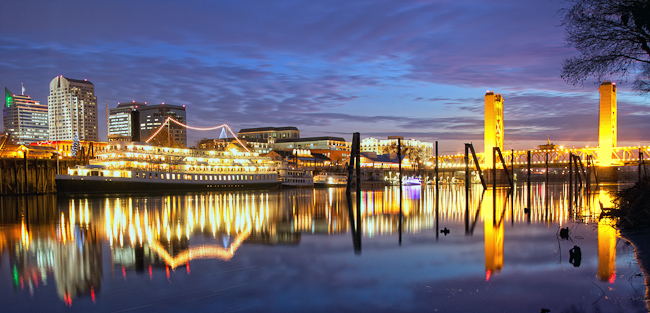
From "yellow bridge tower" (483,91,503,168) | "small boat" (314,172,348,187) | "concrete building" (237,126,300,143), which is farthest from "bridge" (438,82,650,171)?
"concrete building" (237,126,300,143)

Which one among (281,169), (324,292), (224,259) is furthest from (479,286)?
(281,169)

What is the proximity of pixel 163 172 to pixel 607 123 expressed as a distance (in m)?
99.8

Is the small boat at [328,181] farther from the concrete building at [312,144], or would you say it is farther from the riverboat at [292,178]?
the concrete building at [312,144]

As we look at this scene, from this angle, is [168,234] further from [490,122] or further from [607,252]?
[490,122]

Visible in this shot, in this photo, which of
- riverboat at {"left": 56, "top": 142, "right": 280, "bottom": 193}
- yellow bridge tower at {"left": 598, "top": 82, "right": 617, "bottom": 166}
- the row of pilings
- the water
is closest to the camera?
the water

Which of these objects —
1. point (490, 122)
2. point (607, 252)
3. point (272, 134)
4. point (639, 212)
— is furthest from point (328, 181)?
point (272, 134)

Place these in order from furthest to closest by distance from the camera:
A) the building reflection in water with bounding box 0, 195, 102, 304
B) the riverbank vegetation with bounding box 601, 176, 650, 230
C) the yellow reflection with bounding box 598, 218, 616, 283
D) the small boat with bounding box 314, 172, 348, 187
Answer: the small boat with bounding box 314, 172, 348, 187 < the riverbank vegetation with bounding box 601, 176, 650, 230 < the yellow reflection with bounding box 598, 218, 616, 283 < the building reflection in water with bounding box 0, 195, 102, 304

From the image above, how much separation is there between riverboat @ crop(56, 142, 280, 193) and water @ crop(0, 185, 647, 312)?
113 feet

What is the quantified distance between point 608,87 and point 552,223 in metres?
100

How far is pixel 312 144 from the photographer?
15412 centimetres

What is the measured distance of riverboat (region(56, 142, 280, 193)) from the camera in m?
55.4

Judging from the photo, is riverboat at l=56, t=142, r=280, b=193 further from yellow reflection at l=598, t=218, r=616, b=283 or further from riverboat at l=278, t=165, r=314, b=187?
yellow reflection at l=598, t=218, r=616, b=283

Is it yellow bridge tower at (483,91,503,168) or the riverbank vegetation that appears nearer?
the riverbank vegetation

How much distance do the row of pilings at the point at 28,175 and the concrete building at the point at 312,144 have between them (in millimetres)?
96161
